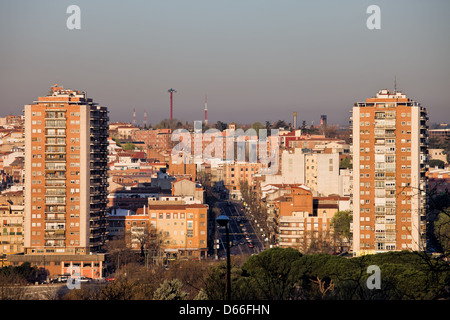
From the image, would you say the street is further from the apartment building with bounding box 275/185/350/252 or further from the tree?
the tree

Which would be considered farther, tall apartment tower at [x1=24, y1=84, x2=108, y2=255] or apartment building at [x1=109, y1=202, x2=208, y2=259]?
apartment building at [x1=109, y1=202, x2=208, y2=259]

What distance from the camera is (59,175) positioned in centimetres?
2583

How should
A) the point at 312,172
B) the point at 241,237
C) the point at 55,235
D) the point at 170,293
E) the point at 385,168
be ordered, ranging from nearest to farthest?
the point at 170,293
the point at 385,168
the point at 55,235
the point at 241,237
the point at 312,172

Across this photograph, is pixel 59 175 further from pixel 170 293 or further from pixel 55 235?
pixel 170 293

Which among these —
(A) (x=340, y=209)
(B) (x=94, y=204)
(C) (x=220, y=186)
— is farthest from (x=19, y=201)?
(C) (x=220, y=186)

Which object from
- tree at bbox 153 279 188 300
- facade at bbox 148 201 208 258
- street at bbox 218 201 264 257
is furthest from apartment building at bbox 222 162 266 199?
tree at bbox 153 279 188 300

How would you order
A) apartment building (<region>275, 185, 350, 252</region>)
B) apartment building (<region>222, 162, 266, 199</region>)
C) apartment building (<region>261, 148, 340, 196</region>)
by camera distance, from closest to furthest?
apartment building (<region>275, 185, 350, 252</region>) → apartment building (<region>261, 148, 340, 196</region>) → apartment building (<region>222, 162, 266, 199</region>)

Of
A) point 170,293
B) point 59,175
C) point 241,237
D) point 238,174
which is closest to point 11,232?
point 59,175

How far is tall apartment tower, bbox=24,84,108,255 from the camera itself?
25.7 meters

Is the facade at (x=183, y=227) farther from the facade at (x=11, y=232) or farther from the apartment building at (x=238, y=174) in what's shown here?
the apartment building at (x=238, y=174)

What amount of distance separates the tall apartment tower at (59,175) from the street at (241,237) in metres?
5.24

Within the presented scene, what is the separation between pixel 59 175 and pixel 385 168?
380 inches

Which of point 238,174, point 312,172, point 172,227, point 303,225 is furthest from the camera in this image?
point 238,174

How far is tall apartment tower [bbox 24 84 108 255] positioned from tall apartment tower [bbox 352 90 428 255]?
→ 7.95 metres
